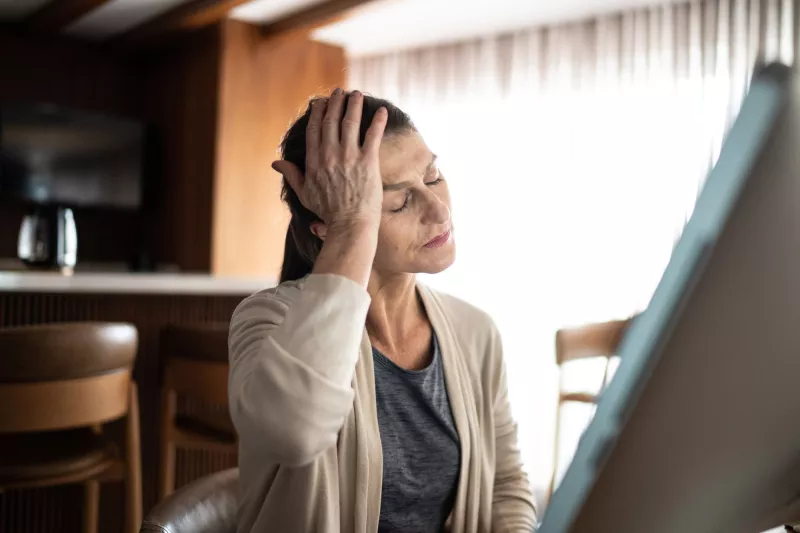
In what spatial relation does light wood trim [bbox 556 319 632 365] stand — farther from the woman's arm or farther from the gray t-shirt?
the woman's arm

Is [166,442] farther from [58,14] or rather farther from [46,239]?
[58,14]

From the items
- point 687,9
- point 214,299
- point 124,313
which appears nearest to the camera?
point 124,313

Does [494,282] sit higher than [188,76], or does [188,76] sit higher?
[188,76]

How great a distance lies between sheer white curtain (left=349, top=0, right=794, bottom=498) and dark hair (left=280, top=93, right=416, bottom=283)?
2456 millimetres

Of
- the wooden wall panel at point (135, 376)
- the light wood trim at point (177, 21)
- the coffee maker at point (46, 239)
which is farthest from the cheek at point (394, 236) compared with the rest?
the light wood trim at point (177, 21)

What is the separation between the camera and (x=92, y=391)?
5.19 feet

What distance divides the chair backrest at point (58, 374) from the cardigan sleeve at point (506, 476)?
98 cm

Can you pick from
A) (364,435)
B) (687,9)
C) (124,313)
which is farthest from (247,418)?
(687,9)

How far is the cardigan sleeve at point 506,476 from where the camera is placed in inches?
38.1

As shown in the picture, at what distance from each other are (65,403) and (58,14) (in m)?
2.87

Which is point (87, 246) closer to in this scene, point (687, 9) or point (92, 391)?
point (92, 391)

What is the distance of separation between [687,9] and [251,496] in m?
3.21

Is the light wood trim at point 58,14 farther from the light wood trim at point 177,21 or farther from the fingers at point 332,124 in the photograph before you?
the fingers at point 332,124

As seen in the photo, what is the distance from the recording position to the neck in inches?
38.9
